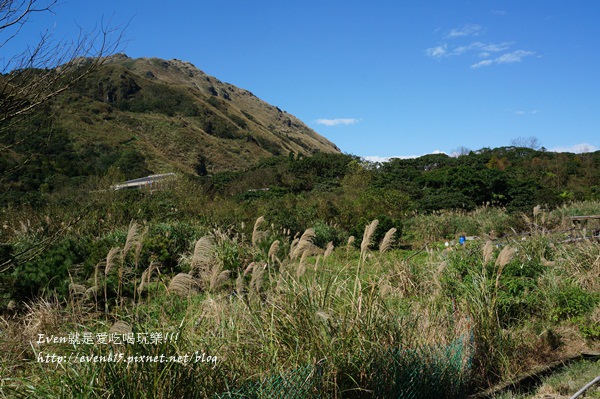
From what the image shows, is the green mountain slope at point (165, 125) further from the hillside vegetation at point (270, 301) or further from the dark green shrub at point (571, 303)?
the dark green shrub at point (571, 303)

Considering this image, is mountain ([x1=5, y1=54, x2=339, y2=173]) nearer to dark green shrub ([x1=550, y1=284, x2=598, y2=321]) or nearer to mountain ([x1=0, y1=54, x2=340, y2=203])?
mountain ([x1=0, y1=54, x2=340, y2=203])

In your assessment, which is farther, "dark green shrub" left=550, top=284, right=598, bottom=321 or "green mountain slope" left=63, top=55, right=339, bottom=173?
"green mountain slope" left=63, top=55, right=339, bottom=173

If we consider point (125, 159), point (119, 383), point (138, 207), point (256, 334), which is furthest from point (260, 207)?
point (125, 159)

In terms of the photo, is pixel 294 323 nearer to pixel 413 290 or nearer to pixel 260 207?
pixel 413 290

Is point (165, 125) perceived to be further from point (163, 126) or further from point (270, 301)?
point (270, 301)

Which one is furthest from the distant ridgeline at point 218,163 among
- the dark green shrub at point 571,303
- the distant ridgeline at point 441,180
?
the dark green shrub at point 571,303

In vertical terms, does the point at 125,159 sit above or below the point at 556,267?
above

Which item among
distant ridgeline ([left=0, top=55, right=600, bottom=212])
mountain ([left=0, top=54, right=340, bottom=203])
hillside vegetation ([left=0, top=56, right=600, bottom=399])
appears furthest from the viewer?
mountain ([left=0, top=54, right=340, bottom=203])

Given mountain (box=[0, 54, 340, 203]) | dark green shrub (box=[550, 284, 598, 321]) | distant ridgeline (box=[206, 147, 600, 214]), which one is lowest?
dark green shrub (box=[550, 284, 598, 321])

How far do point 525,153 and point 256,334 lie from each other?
44.1 metres

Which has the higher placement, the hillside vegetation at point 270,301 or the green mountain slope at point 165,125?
the green mountain slope at point 165,125

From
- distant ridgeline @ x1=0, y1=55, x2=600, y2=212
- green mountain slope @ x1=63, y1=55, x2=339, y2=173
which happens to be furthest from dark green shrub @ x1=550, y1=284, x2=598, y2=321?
green mountain slope @ x1=63, y1=55, x2=339, y2=173

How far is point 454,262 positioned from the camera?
653 cm

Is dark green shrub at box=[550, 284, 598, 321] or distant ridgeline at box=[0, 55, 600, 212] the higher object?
distant ridgeline at box=[0, 55, 600, 212]
